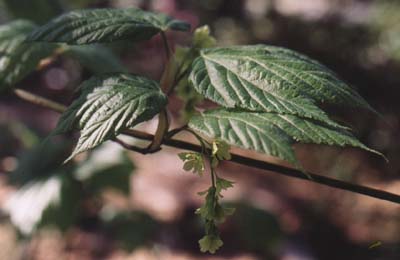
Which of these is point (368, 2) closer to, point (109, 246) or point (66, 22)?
point (109, 246)

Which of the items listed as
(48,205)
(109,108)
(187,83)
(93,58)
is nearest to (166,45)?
(187,83)

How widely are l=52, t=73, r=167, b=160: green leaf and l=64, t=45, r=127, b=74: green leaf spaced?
432 mm

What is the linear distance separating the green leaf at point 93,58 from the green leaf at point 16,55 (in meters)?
0.11

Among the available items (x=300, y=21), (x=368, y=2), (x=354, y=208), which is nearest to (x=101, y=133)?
(x=354, y=208)

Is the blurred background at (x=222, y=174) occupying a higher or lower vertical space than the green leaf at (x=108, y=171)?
lower

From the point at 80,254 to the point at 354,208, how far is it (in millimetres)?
1855

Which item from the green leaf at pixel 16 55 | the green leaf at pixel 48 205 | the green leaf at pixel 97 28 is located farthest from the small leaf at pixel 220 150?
the green leaf at pixel 48 205

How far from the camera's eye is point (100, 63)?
4.20 feet

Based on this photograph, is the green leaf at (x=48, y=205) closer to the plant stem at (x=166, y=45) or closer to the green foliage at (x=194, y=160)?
the plant stem at (x=166, y=45)

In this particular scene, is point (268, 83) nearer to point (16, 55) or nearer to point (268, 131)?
point (268, 131)

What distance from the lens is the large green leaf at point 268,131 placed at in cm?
60

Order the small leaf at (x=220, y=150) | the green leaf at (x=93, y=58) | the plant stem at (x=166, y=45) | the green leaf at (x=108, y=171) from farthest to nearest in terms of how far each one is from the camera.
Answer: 1. the green leaf at (x=108, y=171)
2. the green leaf at (x=93, y=58)
3. the plant stem at (x=166, y=45)
4. the small leaf at (x=220, y=150)

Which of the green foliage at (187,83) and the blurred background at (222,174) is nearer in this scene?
the green foliage at (187,83)

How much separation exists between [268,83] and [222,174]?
3611 millimetres
